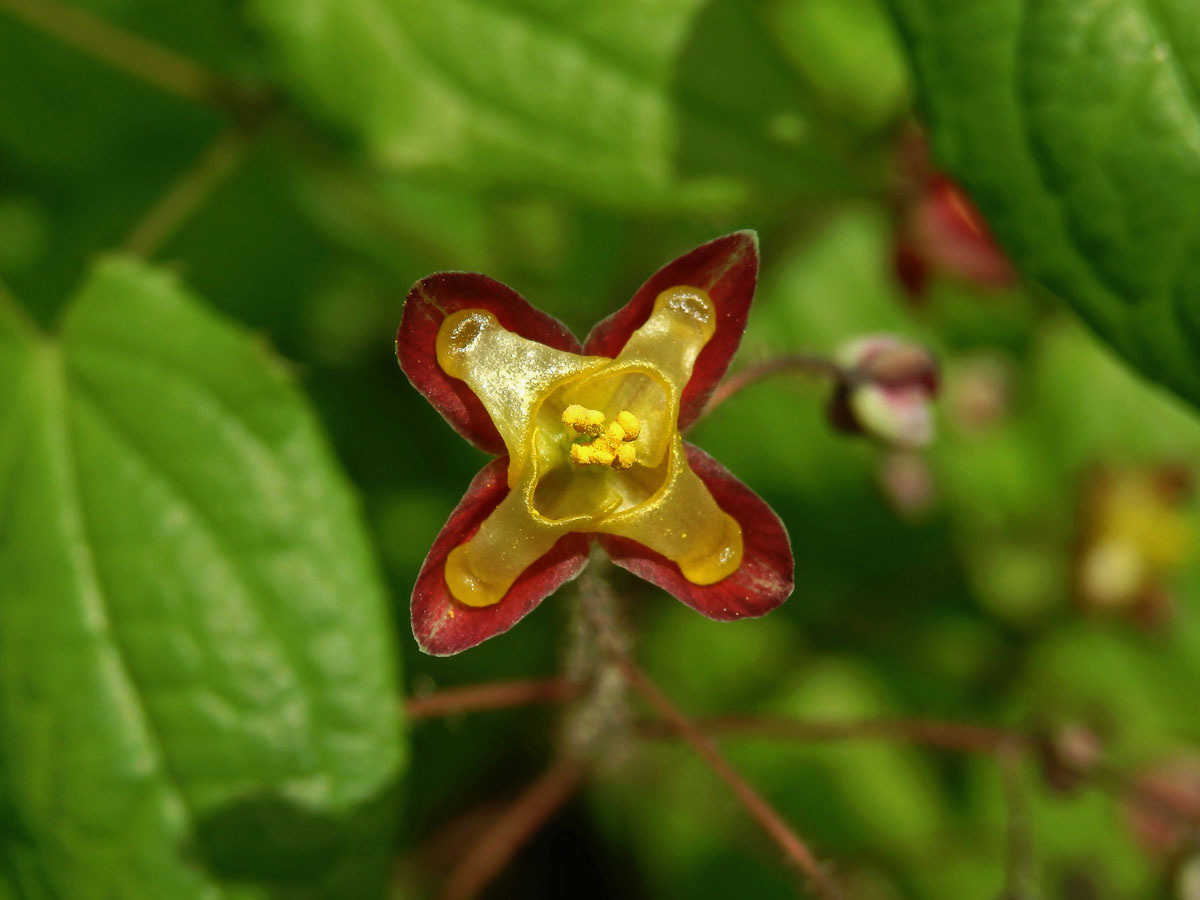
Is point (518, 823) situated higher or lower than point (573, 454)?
lower

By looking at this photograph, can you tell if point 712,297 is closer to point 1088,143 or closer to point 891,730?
point 1088,143

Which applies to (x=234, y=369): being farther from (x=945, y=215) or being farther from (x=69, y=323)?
(x=945, y=215)

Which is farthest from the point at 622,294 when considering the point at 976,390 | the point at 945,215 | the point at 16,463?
the point at 16,463

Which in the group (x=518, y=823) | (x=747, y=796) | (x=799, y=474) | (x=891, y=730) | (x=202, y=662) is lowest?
(x=799, y=474)

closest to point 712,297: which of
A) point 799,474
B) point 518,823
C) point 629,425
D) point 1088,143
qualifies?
point 629,425

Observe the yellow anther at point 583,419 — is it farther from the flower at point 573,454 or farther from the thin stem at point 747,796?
the thin stem at point 747,796
